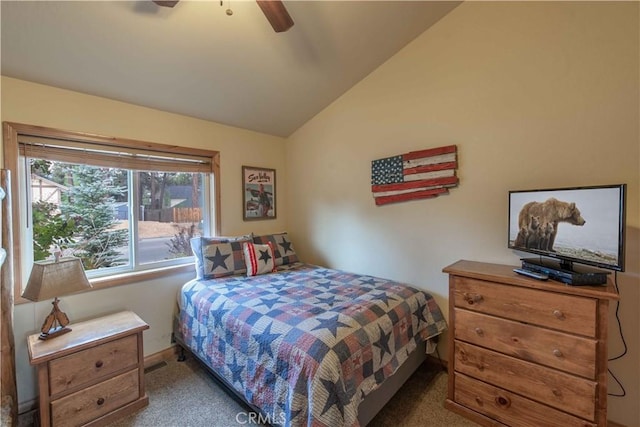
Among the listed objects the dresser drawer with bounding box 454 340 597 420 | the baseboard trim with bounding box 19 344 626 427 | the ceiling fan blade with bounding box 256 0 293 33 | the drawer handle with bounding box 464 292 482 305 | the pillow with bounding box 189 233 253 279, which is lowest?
the baseboard trim with bounding box 19 344 626 427

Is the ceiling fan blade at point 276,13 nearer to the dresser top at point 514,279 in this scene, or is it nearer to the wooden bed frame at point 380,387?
the dresser top at point 514,279

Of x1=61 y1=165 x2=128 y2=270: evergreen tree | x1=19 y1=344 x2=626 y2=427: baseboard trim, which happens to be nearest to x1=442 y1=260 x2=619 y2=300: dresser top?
x1=19 y1=344 x2=626 y2=427: baseboard trim

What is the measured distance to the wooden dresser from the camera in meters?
1.35

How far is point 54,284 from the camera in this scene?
166cm

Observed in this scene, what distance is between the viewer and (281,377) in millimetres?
1432

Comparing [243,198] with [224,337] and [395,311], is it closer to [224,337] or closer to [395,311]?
[224,337]

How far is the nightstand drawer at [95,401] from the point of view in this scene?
1603mm

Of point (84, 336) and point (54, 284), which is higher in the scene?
point (54, 284)

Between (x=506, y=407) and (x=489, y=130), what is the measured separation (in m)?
1.78

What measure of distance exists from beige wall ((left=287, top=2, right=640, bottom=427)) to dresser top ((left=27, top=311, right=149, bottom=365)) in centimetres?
192

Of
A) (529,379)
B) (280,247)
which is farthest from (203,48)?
(529,379)

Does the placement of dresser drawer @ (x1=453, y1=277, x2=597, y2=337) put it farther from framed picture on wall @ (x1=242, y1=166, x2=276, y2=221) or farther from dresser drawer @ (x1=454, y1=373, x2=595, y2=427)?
framed picture on wall @ (x1=242, y1=166, x2=276, y2=221)

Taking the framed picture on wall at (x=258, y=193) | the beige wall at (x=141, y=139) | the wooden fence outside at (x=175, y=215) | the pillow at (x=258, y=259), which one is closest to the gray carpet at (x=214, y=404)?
the beige wall at (x=141, y=139)

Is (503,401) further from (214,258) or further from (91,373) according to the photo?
(91,373)
